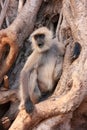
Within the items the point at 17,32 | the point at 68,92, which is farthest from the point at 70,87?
the point at 17,32

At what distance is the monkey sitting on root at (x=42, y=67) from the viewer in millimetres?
4574

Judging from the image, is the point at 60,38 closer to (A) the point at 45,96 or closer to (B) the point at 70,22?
(B) the point at 70,22

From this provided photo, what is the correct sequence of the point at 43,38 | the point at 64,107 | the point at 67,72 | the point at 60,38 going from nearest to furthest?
the point at 64,107, the point at 67,72, the point at 43,38, the point at 60,38

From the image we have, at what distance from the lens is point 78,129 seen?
16.3ft

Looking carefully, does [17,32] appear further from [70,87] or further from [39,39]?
[70,87]

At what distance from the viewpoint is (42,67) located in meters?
4.79

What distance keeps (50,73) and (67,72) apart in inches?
18.9

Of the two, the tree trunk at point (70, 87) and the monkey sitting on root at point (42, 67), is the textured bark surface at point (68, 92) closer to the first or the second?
the tree trunk at point (70, 87)

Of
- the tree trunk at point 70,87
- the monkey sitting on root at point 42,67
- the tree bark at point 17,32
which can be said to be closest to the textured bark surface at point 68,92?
the tree trunk at point 70,87

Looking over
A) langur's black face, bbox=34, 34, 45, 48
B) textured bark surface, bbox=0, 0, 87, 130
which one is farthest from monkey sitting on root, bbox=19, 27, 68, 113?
textured bark surface, bbox=0, 0, 87, 130

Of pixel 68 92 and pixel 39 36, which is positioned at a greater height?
pixel 39 36

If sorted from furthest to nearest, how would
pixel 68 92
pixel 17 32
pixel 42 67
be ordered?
pixel 17 32 → pixel 42 67 → pixel 68 92

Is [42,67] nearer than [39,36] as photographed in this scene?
No

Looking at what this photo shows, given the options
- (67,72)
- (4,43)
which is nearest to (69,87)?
(67,72)
